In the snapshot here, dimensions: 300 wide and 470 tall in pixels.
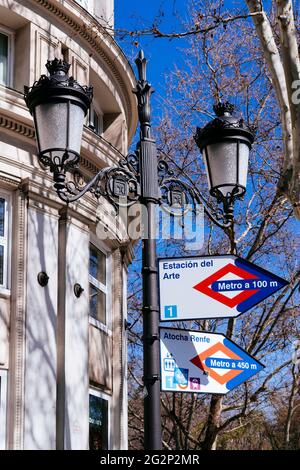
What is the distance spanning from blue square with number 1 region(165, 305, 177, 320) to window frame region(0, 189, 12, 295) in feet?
17.3

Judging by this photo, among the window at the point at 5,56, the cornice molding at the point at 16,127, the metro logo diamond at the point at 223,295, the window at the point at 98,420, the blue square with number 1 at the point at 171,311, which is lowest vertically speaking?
the window at the point at 98,420

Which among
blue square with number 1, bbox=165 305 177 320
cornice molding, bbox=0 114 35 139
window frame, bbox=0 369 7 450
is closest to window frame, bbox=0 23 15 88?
cornice molding, bbox=0 114 35 139

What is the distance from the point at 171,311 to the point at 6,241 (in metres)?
5.61

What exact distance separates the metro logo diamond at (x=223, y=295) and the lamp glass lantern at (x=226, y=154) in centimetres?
77

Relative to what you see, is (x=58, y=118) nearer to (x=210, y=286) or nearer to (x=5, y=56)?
(x=210, y=286)

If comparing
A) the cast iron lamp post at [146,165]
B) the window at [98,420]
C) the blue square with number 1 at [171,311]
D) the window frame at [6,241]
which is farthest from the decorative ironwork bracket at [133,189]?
the window at [98,420]

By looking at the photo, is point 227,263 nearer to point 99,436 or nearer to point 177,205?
point 177,205

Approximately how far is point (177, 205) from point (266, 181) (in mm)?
13716

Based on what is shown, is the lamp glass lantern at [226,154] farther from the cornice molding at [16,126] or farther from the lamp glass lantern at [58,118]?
the cornice molding at [16,126]

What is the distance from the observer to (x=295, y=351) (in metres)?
24.0

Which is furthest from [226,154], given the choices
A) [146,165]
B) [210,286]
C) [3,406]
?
[3,406]

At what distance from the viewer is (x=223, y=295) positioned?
7.02 metres

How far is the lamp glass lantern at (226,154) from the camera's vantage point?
7441 mm
